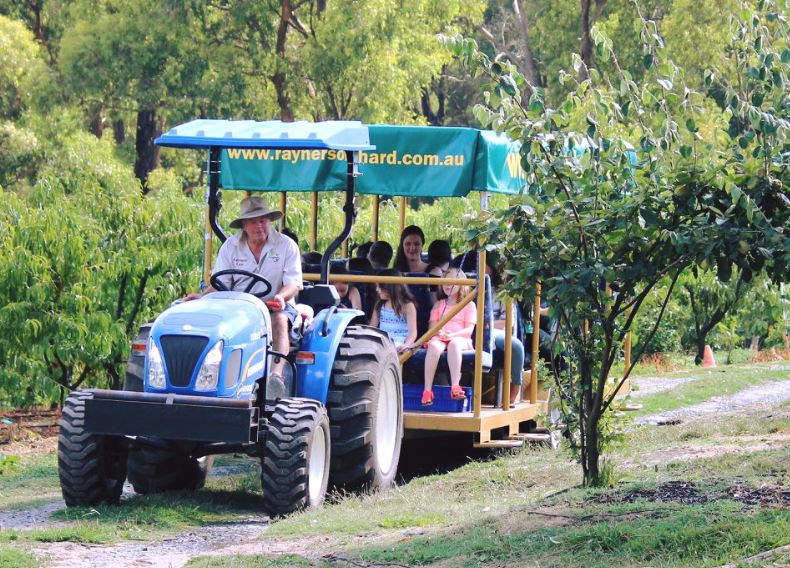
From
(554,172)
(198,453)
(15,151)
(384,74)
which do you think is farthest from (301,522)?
(15,151)

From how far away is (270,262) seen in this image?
33.8 ft

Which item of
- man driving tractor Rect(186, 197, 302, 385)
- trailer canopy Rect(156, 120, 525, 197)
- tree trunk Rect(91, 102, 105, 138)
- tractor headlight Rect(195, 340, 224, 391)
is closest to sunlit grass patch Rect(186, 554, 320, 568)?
tractor headlight Rect(195, 340, 224, 391)

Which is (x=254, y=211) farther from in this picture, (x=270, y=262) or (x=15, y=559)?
(x=15, y=559)

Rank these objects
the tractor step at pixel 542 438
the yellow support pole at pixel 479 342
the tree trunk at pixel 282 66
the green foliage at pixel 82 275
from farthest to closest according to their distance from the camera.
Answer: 1. the tree trunk at pixel 282 66
2. the green foliage at pixel 82 275
3. the tractor step at pixel 542 438
4. the yellow support pole at pixel 479 342

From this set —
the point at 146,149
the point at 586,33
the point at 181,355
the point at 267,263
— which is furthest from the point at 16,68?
the point at 181,355

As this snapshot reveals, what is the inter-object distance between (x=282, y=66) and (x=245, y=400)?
862 inches

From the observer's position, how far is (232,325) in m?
9.32

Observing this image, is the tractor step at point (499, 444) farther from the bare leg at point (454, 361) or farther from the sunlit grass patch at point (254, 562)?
the sunlit grass patch at point (254, 562)

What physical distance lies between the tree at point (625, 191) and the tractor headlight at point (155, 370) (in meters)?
2.27

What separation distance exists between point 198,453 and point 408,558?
261cm

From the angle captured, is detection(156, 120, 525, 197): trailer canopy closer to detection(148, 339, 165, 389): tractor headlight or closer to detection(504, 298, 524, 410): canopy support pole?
detection(504, 298, 524, 410): canopy support pole

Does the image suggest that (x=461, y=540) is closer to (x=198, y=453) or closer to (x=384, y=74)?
(x=198, y=453)

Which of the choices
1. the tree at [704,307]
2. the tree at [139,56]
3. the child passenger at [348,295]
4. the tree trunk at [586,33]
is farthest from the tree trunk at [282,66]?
Result: the child passenger at [348,295]

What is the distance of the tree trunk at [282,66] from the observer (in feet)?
99.0
